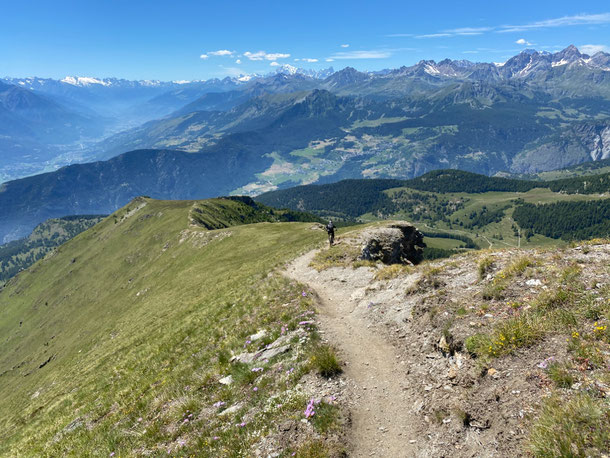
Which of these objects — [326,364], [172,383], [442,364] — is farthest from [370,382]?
[172,383]

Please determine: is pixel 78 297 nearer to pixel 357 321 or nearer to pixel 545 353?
pixel 357 321

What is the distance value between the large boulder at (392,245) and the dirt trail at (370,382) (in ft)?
46.0

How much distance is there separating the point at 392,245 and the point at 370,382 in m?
28.8

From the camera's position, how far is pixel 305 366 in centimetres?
1301

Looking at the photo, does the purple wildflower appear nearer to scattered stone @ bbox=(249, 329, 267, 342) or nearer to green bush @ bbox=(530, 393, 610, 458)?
green bush @ bbox=(530, 393, 610, 458)

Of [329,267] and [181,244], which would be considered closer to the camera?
[329,267]

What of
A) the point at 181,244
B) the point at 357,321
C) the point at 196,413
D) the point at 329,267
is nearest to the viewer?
the point at 196,413

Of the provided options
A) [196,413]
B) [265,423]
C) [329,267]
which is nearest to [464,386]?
[265,423]

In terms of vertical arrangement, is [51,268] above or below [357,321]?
below

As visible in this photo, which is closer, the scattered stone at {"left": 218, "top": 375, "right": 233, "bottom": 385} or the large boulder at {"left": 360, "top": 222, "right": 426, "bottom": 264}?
the scattered stone at {"left": 218, "top": 375, "right": 233, "bottom": 385}

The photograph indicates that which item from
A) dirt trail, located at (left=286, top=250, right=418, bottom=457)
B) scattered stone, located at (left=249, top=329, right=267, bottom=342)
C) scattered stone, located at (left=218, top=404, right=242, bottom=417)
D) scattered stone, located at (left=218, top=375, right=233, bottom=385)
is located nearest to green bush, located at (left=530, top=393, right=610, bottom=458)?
dirt trail, located at (left=286, top=250, right=418, bottom=457)

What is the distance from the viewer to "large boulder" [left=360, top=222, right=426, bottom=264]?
3650cm

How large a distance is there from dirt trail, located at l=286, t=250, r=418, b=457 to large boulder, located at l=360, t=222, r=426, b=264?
552 inches

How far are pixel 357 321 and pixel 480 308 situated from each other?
22.9ft
